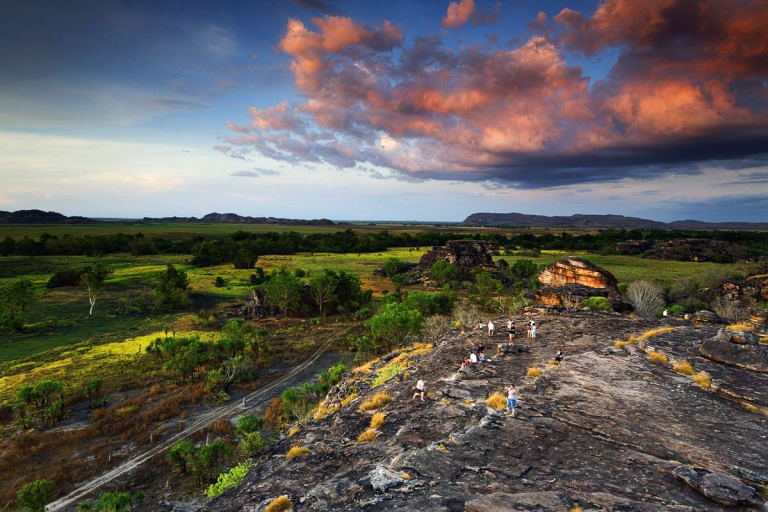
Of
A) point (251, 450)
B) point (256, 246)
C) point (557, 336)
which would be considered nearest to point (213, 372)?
point (251, 450)

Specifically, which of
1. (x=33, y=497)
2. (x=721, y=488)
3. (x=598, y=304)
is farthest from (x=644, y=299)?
(x=33, y=497)

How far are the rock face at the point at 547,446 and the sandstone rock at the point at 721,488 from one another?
3cm

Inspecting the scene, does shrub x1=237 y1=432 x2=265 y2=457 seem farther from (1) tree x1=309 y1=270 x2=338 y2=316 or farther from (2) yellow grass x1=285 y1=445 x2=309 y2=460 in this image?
(1) tree x1=309 y1=270 x2=338 y2=316

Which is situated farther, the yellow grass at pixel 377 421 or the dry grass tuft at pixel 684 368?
the dry grass tuft at pixel 684 368

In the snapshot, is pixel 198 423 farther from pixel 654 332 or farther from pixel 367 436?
pixel 654 332

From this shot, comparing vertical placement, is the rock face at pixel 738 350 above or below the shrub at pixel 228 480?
above

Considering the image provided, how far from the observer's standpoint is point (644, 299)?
226 feet

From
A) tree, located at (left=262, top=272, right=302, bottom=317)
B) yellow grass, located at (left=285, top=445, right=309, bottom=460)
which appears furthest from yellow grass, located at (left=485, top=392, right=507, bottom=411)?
tree, located at (left=262, top=272, right=302, bottom=317)

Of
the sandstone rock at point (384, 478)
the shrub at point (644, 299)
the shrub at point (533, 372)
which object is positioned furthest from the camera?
the shrub at point (644, 299)

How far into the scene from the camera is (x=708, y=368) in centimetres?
2073

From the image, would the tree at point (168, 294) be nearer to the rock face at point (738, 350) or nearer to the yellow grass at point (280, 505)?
the yellow grass at point (280, 505)

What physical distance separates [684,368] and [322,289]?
242 feet

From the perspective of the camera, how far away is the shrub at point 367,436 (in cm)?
1927

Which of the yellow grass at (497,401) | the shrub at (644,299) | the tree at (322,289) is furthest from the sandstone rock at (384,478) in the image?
the tree at (322,289)
